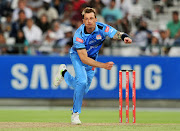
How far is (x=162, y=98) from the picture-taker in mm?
15195

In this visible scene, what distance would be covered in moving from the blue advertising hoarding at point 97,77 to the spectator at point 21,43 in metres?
0.28

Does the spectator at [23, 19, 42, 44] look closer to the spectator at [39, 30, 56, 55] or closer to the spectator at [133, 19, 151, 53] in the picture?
the spectator at [39, 30, 56, 55]

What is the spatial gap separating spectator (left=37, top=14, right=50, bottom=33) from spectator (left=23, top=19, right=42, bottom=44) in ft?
1.16

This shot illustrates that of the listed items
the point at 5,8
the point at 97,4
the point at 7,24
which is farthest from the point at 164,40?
the point at 5,8

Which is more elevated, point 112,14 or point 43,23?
point 112,14

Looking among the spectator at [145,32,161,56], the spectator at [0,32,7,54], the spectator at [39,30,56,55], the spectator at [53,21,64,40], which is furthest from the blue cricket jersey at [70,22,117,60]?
the spectator at [53,21,64,40]

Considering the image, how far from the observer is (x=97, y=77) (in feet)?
50.1

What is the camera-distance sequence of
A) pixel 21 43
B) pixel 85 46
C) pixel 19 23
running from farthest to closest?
pixel 19 23
pixel 21 43
pixel 85 46

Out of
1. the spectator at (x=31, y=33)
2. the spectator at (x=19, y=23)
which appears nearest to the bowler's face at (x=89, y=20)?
the spectator at (x=31, y=33)

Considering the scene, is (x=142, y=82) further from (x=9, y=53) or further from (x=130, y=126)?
(x=130, y=126)

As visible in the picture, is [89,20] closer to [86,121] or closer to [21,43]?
[86,121]

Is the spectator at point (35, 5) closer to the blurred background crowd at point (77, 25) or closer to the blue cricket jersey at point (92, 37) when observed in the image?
the blurred background crowd at point (77, 25)

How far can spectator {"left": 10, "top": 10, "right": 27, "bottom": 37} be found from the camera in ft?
54.0

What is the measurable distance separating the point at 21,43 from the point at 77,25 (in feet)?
6.20
